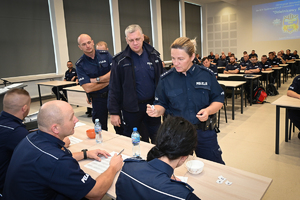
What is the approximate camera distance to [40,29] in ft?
25.6

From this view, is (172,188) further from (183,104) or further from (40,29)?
(40,29)

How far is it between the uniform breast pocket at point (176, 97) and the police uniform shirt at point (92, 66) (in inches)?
54.1

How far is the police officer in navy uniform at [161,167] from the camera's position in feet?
3.05

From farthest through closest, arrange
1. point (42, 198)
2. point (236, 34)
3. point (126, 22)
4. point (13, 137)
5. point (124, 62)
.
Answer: point (236, 34) → point (126, 22) → point (124, 62) → point (13, 137) → point (42, 198)

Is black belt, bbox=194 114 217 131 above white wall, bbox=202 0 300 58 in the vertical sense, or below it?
below

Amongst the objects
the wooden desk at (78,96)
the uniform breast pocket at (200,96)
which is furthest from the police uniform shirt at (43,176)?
the wooden desk at (78,96)

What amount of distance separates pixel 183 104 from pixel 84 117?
14.4 feet

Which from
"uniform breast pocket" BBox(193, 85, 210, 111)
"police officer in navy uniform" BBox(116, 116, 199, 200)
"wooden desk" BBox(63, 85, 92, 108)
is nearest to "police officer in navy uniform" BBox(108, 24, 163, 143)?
"uniform breast pocket" BBox(193, 85, 210, 111)

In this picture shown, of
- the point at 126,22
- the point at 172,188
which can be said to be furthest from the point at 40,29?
the point at 172,188

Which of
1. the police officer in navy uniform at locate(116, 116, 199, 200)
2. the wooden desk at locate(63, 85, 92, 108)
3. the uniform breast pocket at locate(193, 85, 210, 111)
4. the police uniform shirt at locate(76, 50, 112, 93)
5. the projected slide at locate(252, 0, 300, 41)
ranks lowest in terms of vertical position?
the wooden desk at locate(63, 85, 92, 108)

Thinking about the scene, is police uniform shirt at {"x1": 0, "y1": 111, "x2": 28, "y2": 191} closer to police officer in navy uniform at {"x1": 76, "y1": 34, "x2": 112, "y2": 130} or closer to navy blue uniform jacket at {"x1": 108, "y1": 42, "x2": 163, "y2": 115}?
navy blue uniform jacket at {"x1": 108, "y1": 42, "x2": 163, "y2": 115}

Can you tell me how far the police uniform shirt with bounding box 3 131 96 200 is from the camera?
117cm

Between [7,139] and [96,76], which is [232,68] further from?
[7,139]

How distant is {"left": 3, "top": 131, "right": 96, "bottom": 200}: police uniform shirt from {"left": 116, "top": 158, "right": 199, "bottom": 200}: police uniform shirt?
0.28m
